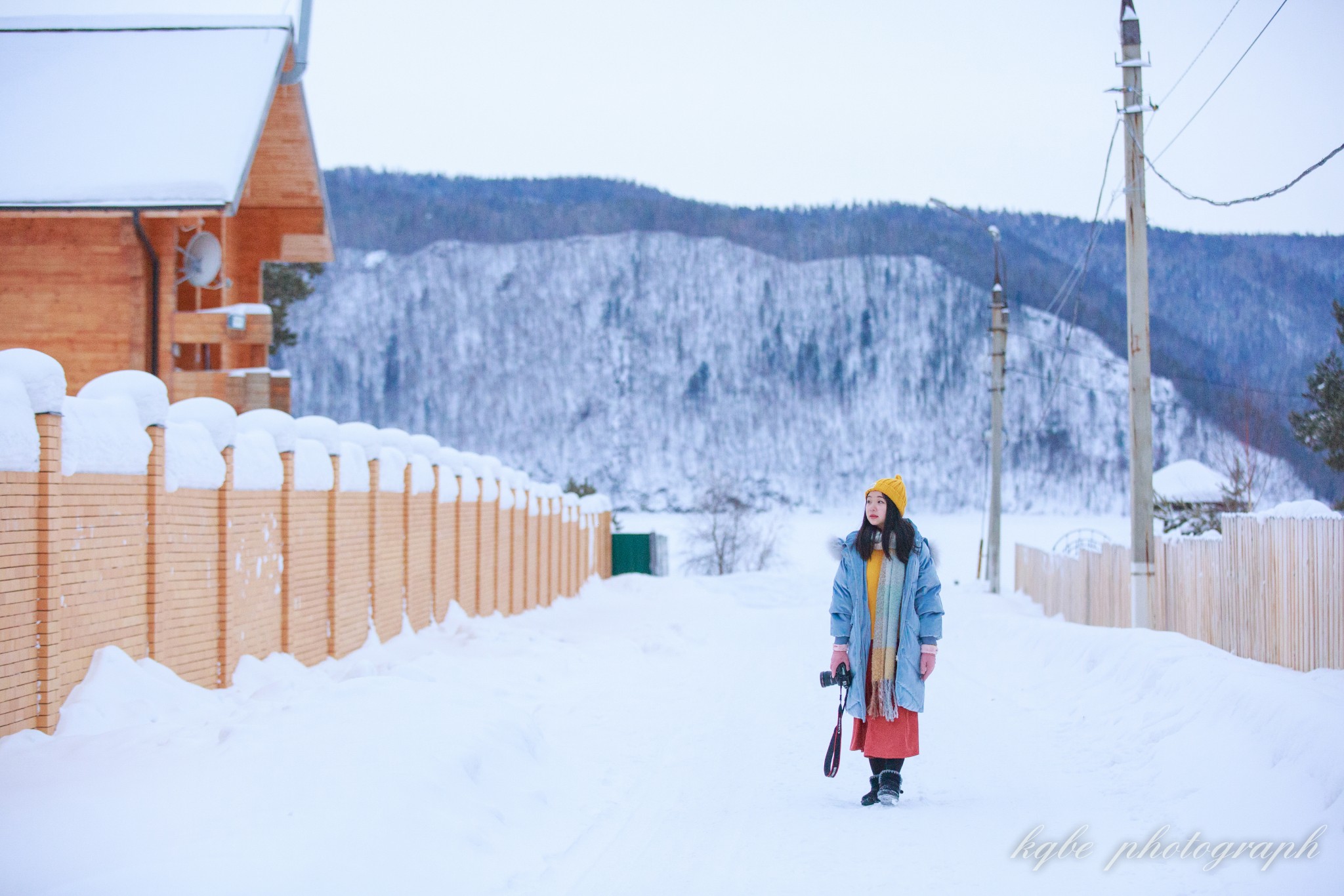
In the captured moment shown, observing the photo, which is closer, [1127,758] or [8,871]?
[8,871]

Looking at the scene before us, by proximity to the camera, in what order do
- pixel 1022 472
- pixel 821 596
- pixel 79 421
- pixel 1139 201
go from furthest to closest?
pixel 1022 472, pixel 821 596, pixel 1139 201, pixel 79 421

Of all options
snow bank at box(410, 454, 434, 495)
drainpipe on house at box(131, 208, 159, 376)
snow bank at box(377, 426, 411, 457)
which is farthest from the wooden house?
snow bank at box(410, 454, 434, 495)

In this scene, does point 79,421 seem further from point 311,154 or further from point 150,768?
point 311,154

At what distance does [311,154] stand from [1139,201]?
12.2m

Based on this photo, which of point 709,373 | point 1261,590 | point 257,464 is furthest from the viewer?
point 709,373

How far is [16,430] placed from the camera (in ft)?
Answer: 22.3

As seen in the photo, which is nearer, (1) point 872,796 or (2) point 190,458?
(1) point 872,796

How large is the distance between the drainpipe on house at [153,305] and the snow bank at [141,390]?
7.09 m

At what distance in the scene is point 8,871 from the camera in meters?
4.85

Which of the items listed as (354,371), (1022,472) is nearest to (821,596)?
(1022,472)

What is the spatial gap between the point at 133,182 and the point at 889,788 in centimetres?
1212

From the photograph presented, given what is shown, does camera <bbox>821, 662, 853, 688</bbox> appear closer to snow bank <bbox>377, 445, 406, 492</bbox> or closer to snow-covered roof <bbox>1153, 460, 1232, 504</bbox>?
snow bank <bbox>377, 445, 406, 492</bbox>

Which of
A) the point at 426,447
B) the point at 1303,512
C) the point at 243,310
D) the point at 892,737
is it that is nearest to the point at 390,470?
the point at 426,447

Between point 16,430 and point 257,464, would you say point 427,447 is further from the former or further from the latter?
point 16,430
